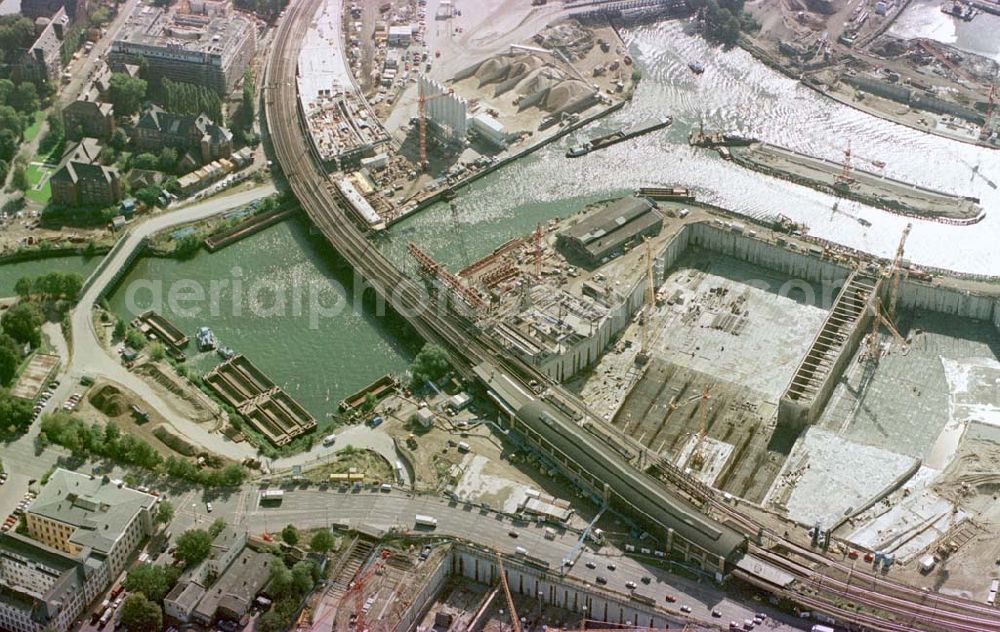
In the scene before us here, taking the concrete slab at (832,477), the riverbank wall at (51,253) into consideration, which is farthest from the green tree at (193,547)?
the riverbank wall at (51,253)

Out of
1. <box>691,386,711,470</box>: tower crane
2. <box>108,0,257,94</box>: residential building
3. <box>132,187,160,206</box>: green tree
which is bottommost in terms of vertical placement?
<box>132,187,160,206</box>: green tree

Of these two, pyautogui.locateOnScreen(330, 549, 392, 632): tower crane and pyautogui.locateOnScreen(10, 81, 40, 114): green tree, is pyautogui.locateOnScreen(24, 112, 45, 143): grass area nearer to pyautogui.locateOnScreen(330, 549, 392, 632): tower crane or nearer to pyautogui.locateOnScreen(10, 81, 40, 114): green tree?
pyautogui.locateOnScreen(10, 81, 40, 114): green tree

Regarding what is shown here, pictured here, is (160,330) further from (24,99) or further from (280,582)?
(24,99)

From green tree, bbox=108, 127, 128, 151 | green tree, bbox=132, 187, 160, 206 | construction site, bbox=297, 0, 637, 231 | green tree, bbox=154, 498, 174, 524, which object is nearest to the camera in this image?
green tree, bbox=154, 498, 174, 524

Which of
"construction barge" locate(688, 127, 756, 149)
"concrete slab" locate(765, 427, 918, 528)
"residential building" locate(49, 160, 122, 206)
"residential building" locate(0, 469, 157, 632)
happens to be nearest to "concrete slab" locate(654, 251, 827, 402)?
"concrete slab" locate(765, 427, 918, 528)

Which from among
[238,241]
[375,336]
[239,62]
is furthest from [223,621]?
[239,62]

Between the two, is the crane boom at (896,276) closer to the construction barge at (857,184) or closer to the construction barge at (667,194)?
the construction barge at (857,184)

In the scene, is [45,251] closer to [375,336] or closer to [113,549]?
[375,336]
